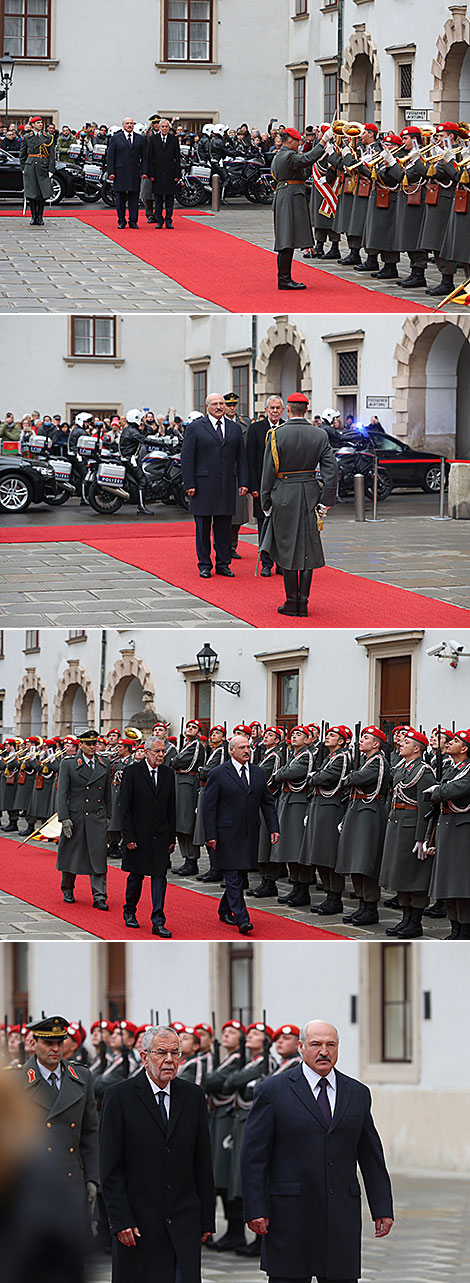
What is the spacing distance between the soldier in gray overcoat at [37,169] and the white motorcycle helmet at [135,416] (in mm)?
2756

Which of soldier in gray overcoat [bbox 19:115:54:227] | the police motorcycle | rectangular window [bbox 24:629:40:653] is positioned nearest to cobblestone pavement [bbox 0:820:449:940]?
rectangular window [bbox 24:629:40:653]

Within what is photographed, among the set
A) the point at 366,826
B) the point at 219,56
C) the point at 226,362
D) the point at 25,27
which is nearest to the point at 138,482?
the point at 226,362

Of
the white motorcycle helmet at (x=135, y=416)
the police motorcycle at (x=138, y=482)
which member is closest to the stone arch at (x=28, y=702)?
the police motorcycle at (x=138, y=482)

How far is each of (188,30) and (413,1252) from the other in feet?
50.9

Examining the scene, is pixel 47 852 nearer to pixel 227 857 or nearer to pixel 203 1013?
pixel 227 857

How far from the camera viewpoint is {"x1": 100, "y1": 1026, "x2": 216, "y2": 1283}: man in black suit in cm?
465

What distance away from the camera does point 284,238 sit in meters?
11.6

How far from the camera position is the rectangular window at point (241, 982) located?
15.2 m

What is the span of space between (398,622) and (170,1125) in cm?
538

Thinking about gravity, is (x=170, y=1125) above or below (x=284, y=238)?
below

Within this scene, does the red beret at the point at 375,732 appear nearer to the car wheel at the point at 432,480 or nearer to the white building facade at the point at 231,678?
the white building facade at the point at 231,678

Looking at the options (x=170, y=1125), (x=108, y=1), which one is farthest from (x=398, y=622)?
(x=108, y=1)

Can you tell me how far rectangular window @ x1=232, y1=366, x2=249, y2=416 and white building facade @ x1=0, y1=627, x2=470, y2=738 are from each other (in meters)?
2.70

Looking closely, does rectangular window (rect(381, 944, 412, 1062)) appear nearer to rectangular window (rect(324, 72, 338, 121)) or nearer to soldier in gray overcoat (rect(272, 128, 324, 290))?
soldier in gray overcoat (rect(272, 128, 324, 290))
